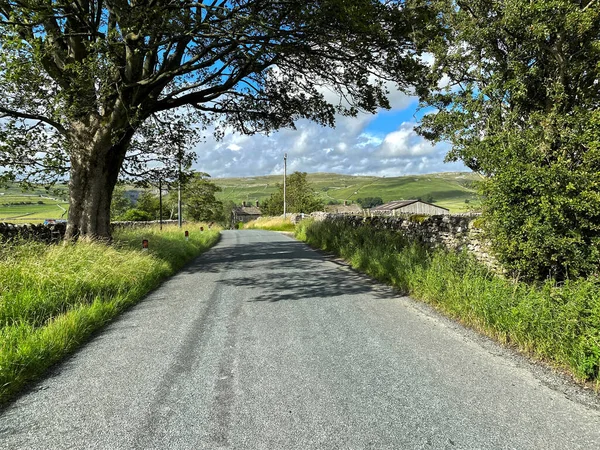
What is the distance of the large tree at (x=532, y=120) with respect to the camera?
5707mm

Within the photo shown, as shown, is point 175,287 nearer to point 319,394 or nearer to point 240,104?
point 319,394

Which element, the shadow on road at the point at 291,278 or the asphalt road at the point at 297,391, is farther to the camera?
the shadow on road at the point at 291,278

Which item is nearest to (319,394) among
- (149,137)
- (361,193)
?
(149,137)

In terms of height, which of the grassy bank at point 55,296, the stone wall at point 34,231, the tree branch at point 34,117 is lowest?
the grassy bank at point 55,296

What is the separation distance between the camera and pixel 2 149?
407 inches

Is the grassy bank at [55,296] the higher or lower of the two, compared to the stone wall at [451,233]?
lower

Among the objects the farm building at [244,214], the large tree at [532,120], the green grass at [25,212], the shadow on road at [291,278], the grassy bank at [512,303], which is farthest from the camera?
the farm building at [244,214]

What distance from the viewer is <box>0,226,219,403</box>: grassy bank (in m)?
4.28

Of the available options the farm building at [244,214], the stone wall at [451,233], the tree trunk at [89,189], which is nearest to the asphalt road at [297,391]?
the stone wall at [451,233]

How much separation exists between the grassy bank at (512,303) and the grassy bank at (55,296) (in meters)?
5.60

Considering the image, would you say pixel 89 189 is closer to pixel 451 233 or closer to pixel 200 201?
pixel 451 233

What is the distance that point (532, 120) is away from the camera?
745cm

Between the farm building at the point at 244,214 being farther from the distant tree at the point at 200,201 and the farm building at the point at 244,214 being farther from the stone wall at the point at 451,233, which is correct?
the stone wall at the point at 451,233

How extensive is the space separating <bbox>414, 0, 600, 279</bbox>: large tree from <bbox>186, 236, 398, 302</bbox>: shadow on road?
9.84 ft
